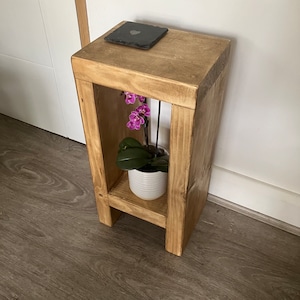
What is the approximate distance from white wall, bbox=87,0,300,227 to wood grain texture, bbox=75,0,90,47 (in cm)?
2

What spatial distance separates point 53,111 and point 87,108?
628 millimetres

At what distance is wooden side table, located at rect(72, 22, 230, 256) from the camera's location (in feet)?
2.43

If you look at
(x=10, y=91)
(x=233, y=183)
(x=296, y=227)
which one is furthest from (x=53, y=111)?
(x=296, y=227)

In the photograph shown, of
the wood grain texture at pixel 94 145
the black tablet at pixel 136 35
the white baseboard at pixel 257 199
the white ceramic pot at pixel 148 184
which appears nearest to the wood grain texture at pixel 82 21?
the black tablet at pixel 136 35

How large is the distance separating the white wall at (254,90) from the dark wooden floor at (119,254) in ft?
0.41

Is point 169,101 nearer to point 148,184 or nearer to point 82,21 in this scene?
point 148,184

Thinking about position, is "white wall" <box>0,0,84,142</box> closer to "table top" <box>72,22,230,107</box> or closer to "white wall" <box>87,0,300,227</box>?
"white wall" <box>87,0,300,227</box>

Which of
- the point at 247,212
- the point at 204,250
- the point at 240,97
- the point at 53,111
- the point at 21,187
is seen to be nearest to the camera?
the point at 240,97

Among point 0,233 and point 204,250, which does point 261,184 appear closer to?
point 204,250

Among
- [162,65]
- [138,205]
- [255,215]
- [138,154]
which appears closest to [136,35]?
[162,65]

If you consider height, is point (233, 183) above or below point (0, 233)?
above

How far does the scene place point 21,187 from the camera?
1321 millimetres

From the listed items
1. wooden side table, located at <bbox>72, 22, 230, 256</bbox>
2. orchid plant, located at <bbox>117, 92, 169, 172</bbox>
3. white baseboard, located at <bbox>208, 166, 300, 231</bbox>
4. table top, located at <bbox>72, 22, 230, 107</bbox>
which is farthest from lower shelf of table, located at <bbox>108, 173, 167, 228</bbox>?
table top, located at <bbox>72, 22, 230, 107</bbox>

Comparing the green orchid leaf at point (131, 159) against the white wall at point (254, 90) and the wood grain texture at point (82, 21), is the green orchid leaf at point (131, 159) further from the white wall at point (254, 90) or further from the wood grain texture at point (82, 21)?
the wood grain texture at point (82, 21)
